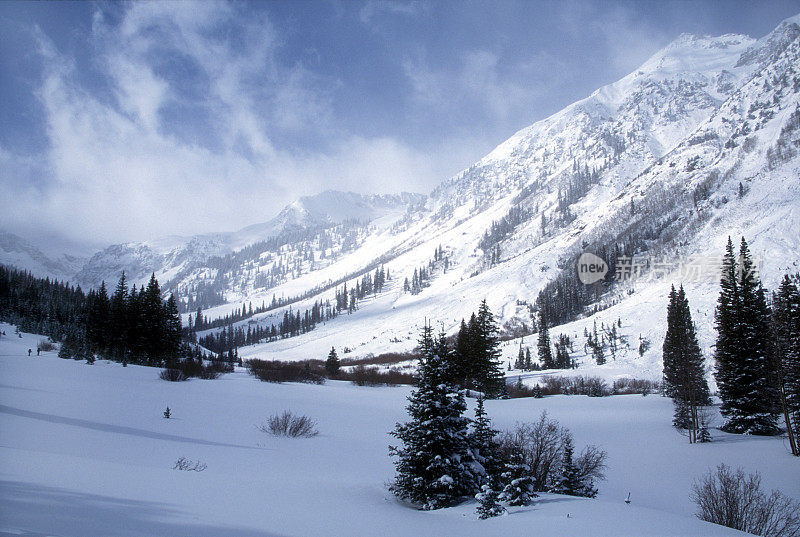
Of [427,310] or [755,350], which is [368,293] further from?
[755,350]

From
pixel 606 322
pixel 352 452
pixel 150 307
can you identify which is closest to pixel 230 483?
pixel 352 452

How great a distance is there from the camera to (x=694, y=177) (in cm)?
→ 14912

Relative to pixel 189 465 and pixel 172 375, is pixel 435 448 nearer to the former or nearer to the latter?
pixel 189 465

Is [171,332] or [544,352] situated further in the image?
[544,352]

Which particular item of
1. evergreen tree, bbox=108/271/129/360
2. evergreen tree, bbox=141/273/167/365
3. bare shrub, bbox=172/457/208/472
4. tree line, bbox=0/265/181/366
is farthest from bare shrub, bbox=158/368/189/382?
bare shrub, bbox=172/457/208/472

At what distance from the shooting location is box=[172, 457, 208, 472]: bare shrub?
11.1 m

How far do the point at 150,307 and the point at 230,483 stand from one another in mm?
47900

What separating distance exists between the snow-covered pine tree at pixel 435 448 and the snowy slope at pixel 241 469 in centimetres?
99

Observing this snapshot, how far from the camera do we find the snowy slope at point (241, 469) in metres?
6.93

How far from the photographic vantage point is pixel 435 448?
538 inches

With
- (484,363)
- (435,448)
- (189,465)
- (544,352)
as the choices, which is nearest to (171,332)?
(484,363)

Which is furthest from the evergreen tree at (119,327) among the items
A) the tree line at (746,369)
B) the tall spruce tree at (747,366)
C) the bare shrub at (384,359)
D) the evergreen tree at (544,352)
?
the evergreen tree at (544,352)

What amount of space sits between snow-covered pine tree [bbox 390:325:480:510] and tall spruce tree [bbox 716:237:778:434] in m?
27.0

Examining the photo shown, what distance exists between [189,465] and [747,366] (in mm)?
37637
